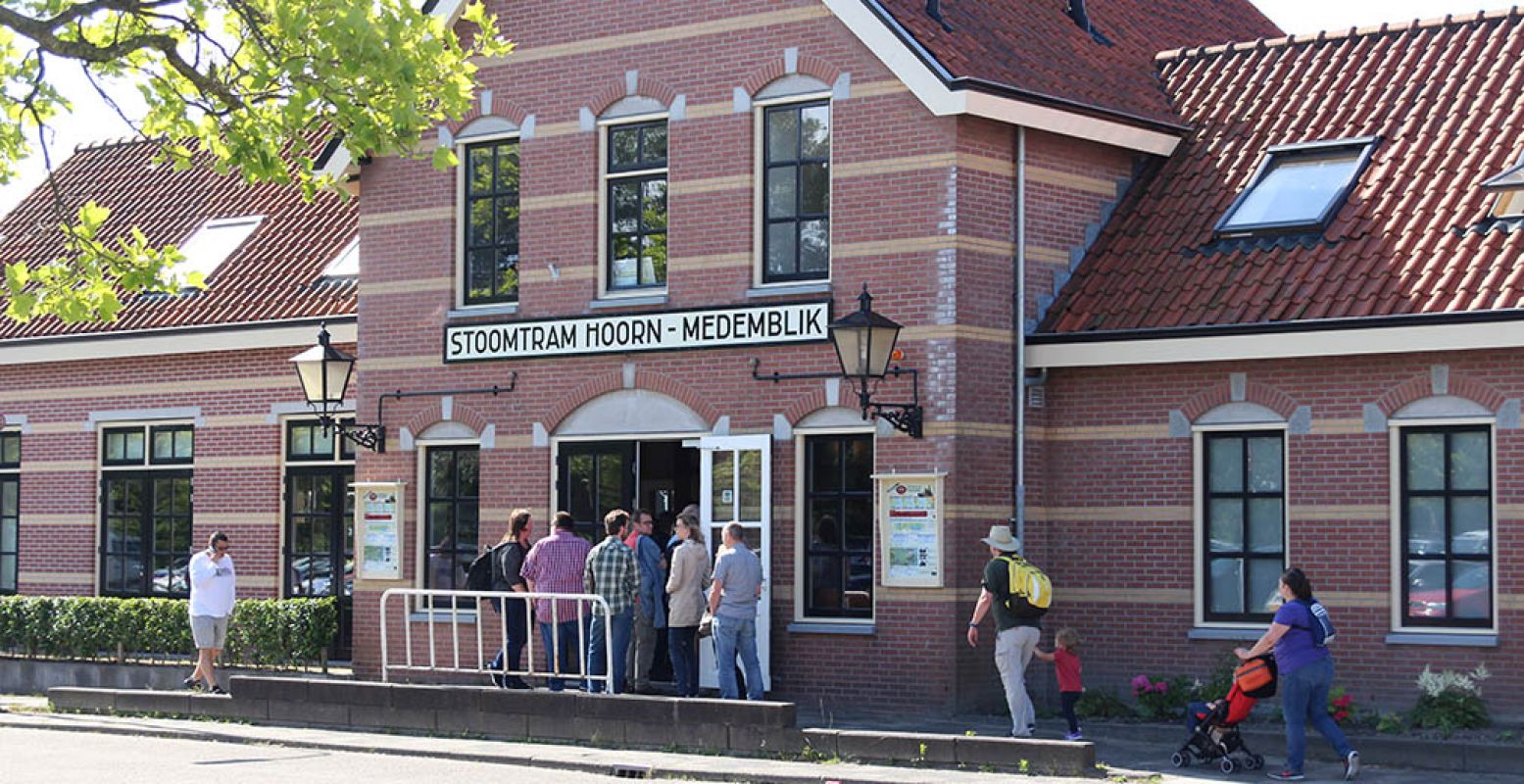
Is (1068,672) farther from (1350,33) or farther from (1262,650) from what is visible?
(1350,33)

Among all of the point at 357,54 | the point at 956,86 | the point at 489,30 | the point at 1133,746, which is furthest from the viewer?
the point at 956,86

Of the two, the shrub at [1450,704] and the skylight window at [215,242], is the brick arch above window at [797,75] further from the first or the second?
the skylight window at [215,242]

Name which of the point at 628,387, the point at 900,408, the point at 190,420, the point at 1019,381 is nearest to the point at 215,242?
the point at 190,420

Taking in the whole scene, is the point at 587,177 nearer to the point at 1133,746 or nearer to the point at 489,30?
the point at 489,30

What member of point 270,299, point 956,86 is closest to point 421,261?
point 270,299

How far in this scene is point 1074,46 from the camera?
2227 cm

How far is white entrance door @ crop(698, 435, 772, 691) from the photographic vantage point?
20.5m

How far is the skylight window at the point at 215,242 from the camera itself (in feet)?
90.1

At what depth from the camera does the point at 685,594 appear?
19.0 meters

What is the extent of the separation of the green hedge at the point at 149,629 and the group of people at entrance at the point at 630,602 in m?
4.46

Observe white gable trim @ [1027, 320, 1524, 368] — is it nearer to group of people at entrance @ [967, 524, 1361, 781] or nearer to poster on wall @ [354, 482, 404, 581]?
group of people at entrance @ [967, 524, 1361, 781]

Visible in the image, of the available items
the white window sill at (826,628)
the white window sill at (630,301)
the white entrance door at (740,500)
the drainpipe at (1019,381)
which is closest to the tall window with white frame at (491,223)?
the white window sill at (630,301)

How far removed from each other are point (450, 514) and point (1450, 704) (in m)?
10.1

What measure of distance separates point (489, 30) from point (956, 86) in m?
Result: 4.77
